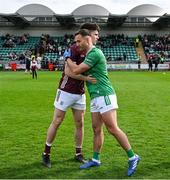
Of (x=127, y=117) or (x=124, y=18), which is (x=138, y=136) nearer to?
(x=127, y=117)

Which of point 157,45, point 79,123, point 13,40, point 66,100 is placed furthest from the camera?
point 13,40

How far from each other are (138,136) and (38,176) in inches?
136

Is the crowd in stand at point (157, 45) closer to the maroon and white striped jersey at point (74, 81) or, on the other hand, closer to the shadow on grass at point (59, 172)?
the maroon and white striped jersey at point (74, 81)

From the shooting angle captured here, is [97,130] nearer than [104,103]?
No

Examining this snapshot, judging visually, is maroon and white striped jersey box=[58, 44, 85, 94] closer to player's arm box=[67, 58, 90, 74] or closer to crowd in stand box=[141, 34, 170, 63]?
player's arm box=[67, 58, 90, 74]

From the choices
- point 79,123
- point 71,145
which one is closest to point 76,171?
point 79,123

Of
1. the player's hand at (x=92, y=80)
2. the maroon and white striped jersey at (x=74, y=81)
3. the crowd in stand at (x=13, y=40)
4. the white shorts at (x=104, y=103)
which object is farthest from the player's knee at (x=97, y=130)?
the crowd in stand at (x=13, y=40)

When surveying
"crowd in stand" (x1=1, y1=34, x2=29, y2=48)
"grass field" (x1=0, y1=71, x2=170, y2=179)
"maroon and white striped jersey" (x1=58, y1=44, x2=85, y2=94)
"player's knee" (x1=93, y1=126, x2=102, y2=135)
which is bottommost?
"grass field" (x1=0, y1=71, x2=170, y2=179)

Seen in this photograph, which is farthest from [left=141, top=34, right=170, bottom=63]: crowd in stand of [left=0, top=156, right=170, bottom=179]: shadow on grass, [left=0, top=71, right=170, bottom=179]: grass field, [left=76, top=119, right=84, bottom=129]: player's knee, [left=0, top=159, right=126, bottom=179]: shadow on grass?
[left=0, top=159, right=126, bottom=179]: shadow on grass

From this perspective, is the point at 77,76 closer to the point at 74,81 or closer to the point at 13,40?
the point at 74,81

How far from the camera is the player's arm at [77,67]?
257 inches

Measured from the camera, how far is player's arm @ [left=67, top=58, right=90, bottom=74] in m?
6.52

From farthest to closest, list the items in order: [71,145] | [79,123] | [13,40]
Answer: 1. [13,40]
2. [71,145]
3. [79,123]

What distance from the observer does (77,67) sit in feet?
21.7
